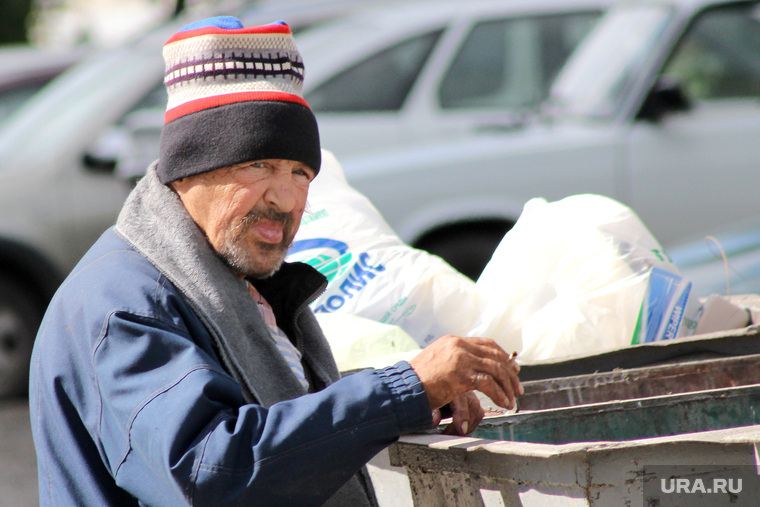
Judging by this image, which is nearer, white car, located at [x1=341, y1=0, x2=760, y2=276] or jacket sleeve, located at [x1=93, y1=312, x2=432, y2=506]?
Answer: jacket sleeve, located at [x1=93, y1=312, x2=432, y2=506]

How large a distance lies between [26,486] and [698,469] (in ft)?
12.1

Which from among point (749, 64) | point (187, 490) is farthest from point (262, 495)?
point (749, 64)

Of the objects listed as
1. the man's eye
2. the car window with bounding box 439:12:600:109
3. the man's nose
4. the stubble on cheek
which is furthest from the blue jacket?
the car window with bounding box 439:12:600:109

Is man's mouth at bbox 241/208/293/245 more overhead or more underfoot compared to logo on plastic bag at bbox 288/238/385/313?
more overhead

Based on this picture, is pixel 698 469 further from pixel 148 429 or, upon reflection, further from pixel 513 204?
pixel 513 204

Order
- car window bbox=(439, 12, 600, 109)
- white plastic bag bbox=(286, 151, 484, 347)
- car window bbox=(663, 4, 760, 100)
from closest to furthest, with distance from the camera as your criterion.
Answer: white plastic bag bbox=(286, 151, 484, 347), car window bbox=(663, 4, 760, 100), car window bbox=(439, 12, 600, 109)

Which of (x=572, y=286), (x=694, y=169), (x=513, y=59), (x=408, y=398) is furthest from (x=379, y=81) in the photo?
(x=408, y=398)

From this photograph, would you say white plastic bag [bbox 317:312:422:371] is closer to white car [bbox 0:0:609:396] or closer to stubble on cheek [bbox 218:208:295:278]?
stubble on cheek [bbox 218:208:295:278]

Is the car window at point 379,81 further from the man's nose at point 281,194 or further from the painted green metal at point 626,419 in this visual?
the painted green metal at point 626,419

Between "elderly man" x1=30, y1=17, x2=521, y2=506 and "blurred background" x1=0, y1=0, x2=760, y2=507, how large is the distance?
8.73 feet

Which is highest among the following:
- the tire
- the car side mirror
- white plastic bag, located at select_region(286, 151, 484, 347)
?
the car side mirror

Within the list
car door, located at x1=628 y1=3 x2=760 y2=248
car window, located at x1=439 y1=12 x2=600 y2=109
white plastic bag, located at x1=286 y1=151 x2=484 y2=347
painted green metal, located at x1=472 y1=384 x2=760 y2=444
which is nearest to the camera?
painted green metal, located at x1=472 y1=384 x2=760 y2=444

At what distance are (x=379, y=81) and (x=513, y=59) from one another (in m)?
0.81

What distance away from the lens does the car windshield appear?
4988 millimetres
